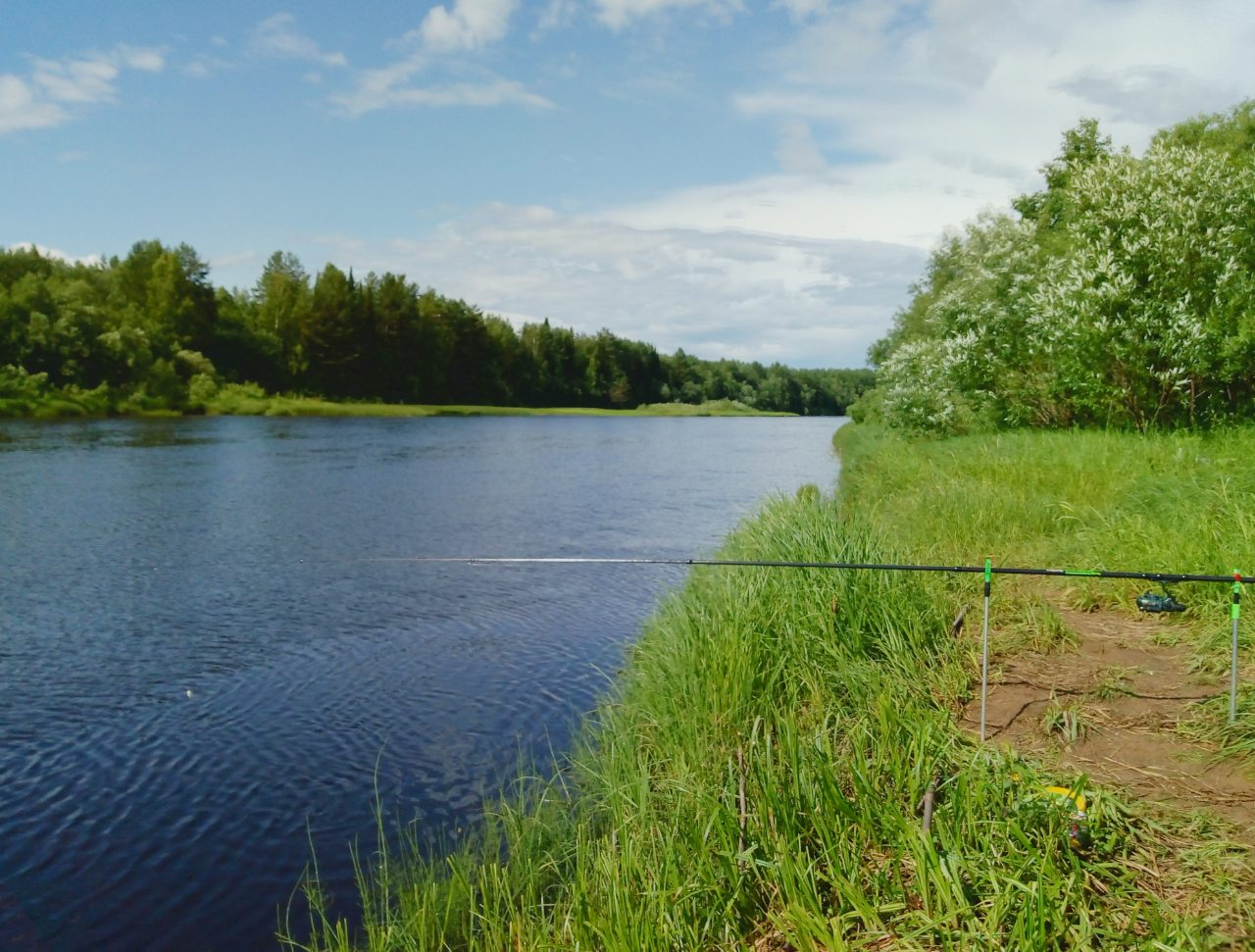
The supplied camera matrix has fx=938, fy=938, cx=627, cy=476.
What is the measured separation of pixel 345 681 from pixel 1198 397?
14364 mm

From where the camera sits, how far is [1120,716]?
5191 millimetres

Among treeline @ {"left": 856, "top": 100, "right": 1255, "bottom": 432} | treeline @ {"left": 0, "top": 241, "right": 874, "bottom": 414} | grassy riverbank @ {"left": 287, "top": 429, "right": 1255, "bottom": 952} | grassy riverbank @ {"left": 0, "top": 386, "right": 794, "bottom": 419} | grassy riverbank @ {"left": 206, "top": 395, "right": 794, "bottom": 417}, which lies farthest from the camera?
grassy riverbank @ {"left": 206, "top": 395, "right": 794, "bottom": 417}

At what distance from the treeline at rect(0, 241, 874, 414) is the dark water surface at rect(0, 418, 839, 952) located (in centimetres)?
4188

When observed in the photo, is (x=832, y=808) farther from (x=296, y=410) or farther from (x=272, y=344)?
(x=272, y=344)

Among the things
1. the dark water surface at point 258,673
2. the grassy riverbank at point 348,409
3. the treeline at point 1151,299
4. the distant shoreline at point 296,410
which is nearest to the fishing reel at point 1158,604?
the dark water surface at point 258,673

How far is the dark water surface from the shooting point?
20.1ft

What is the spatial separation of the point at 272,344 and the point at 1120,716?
86.6m

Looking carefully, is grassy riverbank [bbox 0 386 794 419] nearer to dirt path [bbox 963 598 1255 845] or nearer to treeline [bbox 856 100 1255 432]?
treeline [bbox 856 100 1255 432]

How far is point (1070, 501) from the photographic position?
426 inches

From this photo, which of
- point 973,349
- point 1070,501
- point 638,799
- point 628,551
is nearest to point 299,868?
point 638,799

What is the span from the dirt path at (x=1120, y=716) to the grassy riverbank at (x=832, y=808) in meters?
0.25

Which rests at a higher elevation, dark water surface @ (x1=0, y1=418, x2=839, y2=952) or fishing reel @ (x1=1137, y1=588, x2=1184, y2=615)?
fishing reel @ (x1=1137, y1=588, x2=1184, y2=615)

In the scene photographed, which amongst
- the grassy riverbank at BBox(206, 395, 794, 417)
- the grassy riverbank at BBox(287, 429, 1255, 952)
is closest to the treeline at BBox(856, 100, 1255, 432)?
the grassy riverbank at BBox(287, 429, 1255, 952)

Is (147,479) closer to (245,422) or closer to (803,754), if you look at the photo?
(803,754)
